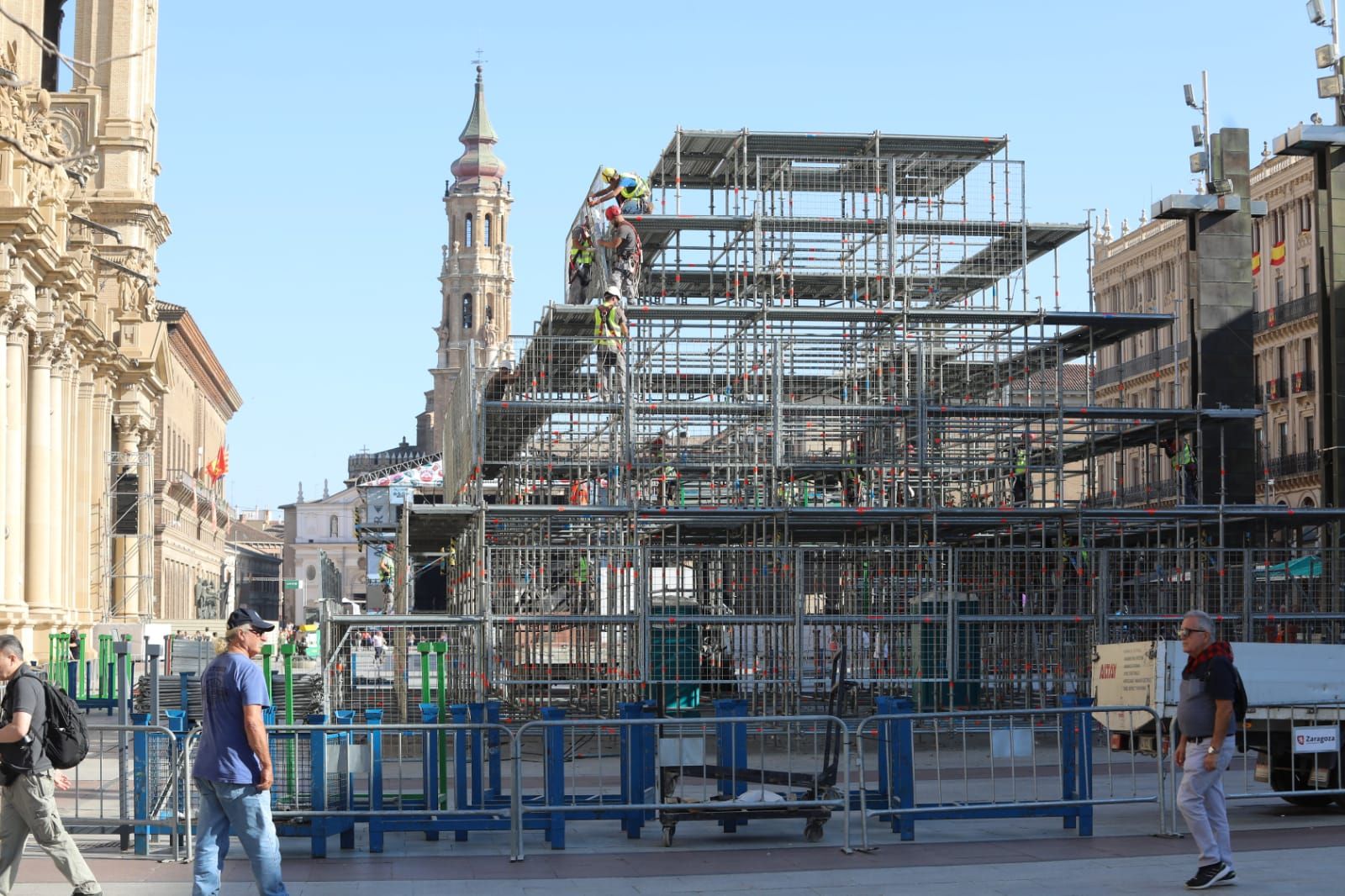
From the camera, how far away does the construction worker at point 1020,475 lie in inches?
1174

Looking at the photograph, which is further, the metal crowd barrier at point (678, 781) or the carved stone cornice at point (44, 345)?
the carved stone cornice at point (44, 345)

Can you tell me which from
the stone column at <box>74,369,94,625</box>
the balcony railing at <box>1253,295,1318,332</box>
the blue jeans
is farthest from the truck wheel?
the balcony railing at <box>1253,295,1318,332</box>

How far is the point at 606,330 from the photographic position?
27.1m

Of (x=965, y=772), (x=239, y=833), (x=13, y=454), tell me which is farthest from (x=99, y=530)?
(x=239, y=833)

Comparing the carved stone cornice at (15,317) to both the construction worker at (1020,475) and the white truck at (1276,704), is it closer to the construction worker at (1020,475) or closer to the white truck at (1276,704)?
the construction worker at (1020,475)

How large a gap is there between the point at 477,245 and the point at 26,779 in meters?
165

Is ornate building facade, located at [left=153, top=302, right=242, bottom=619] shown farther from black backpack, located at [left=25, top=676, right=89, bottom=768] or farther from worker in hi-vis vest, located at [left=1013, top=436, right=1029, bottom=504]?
black backpack, located at [left=25, top=676, right=89, bottom=768]

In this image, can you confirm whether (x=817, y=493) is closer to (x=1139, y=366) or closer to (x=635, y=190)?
(x=635, y=190)

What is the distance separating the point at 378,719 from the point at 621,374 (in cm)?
1289

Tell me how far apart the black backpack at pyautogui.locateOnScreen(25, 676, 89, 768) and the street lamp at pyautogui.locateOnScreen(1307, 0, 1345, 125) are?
24883 millimetres

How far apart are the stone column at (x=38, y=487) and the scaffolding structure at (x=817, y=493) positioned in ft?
40.4

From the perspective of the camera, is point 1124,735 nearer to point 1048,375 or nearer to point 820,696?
point 820,696

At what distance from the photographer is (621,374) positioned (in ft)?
91.7

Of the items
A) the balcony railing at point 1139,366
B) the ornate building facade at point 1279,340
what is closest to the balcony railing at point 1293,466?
the ornate building facade at point 1279,340
